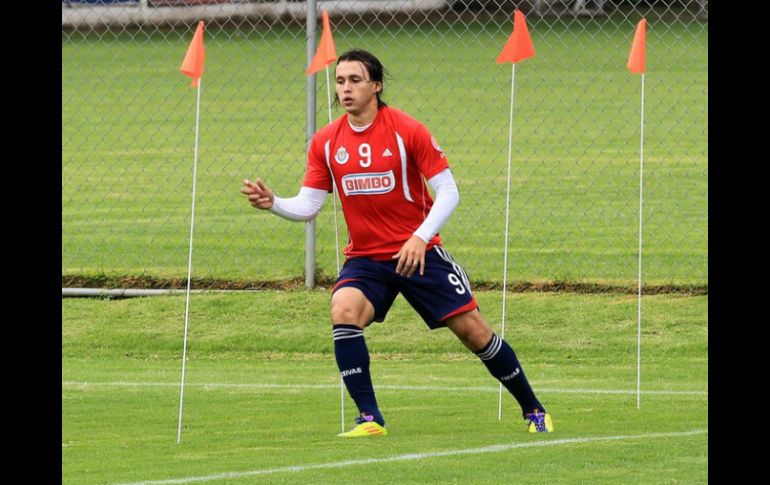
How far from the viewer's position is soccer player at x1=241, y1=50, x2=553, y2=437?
932 centimetres

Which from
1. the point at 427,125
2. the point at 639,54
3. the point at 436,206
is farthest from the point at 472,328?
the point at 427,125

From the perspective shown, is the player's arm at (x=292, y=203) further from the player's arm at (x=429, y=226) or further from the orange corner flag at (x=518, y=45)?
the orange corner flag at (x=518, y=45)

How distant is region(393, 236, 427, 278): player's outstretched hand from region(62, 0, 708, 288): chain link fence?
18.5 feet

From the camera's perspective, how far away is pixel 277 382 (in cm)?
1185

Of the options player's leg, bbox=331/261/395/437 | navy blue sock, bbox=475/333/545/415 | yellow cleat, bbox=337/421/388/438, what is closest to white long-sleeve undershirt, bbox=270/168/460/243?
→ player's leg, bbox=331/261/395/437

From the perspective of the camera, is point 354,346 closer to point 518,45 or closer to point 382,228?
point 382,228

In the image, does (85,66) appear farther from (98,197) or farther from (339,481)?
(339,481)

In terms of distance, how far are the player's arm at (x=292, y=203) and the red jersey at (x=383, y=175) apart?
225 mm

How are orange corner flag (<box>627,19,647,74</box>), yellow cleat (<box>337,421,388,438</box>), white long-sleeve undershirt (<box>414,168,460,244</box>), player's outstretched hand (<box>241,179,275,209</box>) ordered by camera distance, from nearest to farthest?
player's outstretched hand (<box>241,179,275,209</box>), white long-sleeve undershirt (<box>414,168,460,244</box>), yellow cleat (<box>337,421,388,438</box>), orange corner flag (<box>627,19,647,74</box>)

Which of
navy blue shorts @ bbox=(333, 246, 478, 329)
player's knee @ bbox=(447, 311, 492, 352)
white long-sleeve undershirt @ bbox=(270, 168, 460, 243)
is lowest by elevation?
player's knee @ bbox=(447, 311, 492, 352)

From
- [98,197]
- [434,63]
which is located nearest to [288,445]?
[98,197]

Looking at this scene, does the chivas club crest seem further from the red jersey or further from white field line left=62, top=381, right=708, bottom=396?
white field line left=62, top=381, right=708, bottom=396

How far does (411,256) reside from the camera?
9.10 meters
